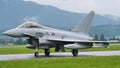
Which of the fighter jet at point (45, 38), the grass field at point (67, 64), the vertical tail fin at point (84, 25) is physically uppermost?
the vertical tail fin at point (84, 25)

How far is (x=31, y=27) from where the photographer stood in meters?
31.7

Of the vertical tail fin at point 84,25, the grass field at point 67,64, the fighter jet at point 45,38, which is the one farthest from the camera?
the vertical tail fin at point 84,25

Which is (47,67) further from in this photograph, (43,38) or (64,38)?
(64,38)

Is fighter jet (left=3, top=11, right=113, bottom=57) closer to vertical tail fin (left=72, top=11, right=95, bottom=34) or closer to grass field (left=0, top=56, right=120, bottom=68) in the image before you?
vertical tail fin (left=72, top=11, right=95, bottom=34)

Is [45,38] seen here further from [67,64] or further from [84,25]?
[67,64]

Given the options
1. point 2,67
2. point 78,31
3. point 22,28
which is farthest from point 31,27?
point 2,67

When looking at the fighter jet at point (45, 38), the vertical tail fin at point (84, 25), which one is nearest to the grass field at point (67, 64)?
the fighter jet at point (45, 38)

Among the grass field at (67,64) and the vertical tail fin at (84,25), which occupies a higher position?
the vertical tail fin at (84,25)

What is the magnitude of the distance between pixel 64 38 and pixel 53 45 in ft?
6.27

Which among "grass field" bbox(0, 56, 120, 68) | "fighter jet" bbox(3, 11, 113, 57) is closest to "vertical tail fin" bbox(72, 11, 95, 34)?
"fighter jet" bbox(3, 11, 113, 57)

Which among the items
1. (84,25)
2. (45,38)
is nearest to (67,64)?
(45,38)

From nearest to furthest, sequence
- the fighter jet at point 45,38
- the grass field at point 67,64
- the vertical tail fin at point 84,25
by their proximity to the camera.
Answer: the grass field at point 67,64 → the fighter jet at point 45,38 → the vertical tail fin at point 84,25

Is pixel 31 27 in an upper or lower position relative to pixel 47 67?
upper

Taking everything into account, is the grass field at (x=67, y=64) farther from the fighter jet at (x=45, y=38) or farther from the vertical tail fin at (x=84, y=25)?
the vertical tail fin at (x=84, y=25)
